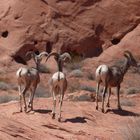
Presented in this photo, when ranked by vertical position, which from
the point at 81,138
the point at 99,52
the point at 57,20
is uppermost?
the point at 57,20

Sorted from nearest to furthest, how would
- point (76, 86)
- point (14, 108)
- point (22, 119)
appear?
point (22, 119), point (14, 108), point (76, 86)

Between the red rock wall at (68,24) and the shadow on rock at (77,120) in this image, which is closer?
the shadow on rock at (77,120)

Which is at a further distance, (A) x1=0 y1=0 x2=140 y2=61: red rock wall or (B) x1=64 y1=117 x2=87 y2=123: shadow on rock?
(A) x1=0 y1=0 x2=140 y2=61: red rock wall

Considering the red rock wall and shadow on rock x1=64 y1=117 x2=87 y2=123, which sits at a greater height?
the red rock wall

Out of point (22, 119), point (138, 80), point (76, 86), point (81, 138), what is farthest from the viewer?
point (138, 80)

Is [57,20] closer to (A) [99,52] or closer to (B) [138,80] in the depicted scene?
(A) [99,52]

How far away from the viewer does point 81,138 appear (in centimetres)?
1228

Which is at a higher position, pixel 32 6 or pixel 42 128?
pixel 32 6

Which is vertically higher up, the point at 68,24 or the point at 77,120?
the point at 68,24

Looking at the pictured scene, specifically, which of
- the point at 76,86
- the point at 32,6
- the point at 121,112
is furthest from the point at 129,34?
the point at 121,112

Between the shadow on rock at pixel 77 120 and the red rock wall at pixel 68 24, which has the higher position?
the red rock wall at pixel 68 24

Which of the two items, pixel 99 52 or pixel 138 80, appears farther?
pixel 99 52

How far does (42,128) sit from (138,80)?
17548 mm

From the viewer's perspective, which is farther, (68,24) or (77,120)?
(68,24)
